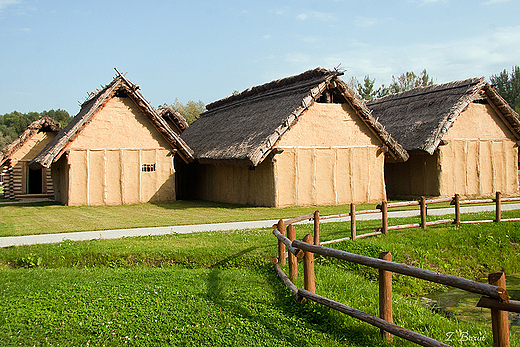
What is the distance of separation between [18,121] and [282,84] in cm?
6731

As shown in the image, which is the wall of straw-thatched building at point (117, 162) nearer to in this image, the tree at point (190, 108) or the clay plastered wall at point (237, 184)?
the clay plastered wall at point (237, 184)

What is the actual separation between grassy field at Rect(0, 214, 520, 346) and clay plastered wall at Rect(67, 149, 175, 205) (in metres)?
9.62

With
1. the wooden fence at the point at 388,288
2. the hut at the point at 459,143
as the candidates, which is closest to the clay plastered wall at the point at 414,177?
the hut at the point at 459,143

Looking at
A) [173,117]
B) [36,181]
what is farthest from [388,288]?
[36,181]

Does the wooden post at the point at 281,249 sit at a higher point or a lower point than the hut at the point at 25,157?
lower

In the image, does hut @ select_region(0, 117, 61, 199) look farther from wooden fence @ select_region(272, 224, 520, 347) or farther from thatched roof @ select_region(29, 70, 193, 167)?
wooden fence @ select_region(272, 224, 520, 347)

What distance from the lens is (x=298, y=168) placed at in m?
18.3

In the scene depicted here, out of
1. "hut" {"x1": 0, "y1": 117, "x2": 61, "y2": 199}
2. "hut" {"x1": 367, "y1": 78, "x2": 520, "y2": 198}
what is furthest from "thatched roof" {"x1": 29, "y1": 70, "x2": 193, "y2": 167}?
"hut" {"x1": 367, "y1": 78, "x2": 520, "y2": 198}

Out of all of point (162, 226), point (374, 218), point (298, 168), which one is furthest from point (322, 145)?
point (162, 226)

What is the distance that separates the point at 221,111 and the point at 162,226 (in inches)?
631

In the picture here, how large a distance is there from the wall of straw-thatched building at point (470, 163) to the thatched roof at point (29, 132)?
20.2 m

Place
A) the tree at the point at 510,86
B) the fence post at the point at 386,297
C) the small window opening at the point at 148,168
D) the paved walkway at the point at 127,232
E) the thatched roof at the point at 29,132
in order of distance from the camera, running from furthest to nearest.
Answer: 1. the tree at the point at 510,86
2. the thatched roof at the point at 29,132
3. the small window opening at the point at 148,168
4. the paved walkway at the point at 127,232
5. the fence post at the point at 386,297

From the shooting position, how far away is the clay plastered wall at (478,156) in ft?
69.7

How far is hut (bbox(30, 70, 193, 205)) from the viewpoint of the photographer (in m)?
19.3
